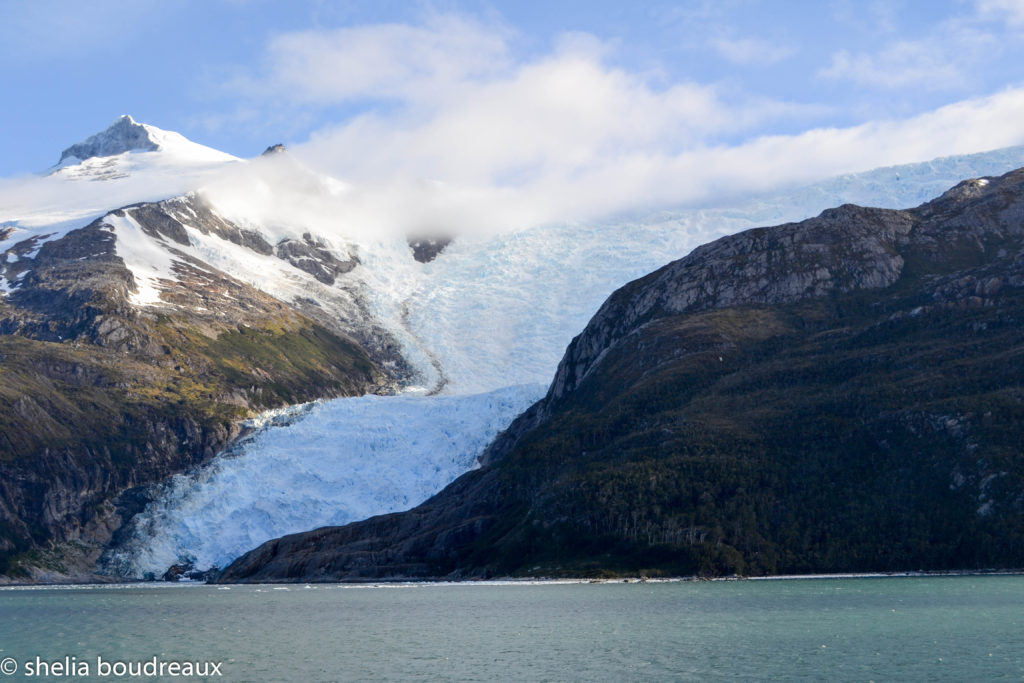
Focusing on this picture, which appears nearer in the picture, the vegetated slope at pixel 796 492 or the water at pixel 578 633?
the water at pixel 578 633

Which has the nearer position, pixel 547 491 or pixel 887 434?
pixel 887 434

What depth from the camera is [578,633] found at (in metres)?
92.8

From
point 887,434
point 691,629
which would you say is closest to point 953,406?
point 887,434

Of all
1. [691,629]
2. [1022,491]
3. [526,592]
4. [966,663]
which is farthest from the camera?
[1022,491]

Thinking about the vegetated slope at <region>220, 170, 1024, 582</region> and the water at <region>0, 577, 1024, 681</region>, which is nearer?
the water at <region>0, 577, 1024, 681</region>

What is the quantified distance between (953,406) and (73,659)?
427 ft

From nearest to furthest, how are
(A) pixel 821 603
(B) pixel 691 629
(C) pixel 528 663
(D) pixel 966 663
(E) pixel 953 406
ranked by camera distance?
(D) pixel 966 663
(C) pixel 528 663
(B) pixel 691 629
(A) pixel 821 603
(E) pixel 953 406

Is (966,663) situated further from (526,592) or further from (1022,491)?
(1022,491)

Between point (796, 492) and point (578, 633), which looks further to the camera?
point (796, 492)

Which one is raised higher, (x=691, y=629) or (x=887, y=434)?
(x=887, y=434)

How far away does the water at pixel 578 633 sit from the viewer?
7294 centimetres

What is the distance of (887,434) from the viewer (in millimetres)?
174125

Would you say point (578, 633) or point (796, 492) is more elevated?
point (796, 492)

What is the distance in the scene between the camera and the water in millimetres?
72938
